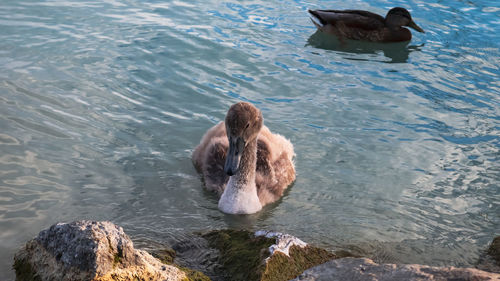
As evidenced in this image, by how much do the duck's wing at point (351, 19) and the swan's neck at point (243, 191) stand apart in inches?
271

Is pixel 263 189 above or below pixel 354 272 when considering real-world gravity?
below

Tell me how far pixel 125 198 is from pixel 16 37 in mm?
5543

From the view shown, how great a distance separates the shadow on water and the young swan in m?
5.00

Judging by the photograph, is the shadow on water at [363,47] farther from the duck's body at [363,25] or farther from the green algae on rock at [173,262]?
the green algae on rock at [173,262]

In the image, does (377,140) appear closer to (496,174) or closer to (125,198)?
(496,174)

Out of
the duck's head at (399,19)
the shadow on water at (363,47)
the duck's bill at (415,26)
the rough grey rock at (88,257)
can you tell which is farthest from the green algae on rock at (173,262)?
the duck's bill at (415,26)

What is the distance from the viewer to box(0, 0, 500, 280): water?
617cm

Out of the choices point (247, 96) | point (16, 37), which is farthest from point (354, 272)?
point (16, 37)

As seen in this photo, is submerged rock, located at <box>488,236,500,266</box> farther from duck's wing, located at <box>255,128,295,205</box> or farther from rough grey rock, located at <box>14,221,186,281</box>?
rough grey rock, located at <box>14,221,186,281</box>

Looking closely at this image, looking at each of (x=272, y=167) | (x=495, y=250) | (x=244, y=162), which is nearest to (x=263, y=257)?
(x=244, y=162)

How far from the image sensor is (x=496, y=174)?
Answer: 7348 millimetres

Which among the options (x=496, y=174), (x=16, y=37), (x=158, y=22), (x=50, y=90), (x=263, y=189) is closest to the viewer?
(x=263, y=189)

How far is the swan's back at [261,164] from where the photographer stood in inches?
272

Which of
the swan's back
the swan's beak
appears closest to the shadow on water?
the swan's back
